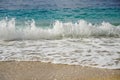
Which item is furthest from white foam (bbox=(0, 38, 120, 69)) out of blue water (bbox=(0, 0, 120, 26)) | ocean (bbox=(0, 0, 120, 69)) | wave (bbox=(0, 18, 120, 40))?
blue water (bbox=(0, 0, 120, 26))

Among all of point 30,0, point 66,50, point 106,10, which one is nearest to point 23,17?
A: point 106,10

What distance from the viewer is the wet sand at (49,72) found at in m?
6.02

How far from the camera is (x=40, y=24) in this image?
630 inches

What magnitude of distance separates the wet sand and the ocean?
0.41 m

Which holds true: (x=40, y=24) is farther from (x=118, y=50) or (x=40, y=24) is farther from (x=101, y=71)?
(x=101, y=71)

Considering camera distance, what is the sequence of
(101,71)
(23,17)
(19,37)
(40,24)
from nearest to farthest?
(101,71)
(19,37)
(40,24)
(23,17)

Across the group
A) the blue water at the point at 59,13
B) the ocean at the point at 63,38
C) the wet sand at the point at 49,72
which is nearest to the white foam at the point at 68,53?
the ocean at the point at 63,38

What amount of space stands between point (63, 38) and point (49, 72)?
501 centimetres

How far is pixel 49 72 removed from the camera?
6.40 m

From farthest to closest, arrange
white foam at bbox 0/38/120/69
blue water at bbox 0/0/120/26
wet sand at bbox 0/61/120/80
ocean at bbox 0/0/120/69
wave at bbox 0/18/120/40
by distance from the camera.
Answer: blue water at bbox 0/0/120/26 < wave at bbox 0/18/120/40 < ocean at bbox 0/0/120/69 < white foam at bbox 0/38/120/69 < wet sand at bbox 0/61/120/80

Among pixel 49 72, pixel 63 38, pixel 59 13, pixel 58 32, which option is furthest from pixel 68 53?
pixel 59 13

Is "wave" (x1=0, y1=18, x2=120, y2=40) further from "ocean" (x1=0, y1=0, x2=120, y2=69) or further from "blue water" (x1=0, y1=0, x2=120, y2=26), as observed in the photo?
"blue water" (x1=0, y1=0, x2=120, y2=26)

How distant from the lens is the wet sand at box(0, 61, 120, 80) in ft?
19.7

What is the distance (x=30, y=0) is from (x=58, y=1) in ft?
9.87
